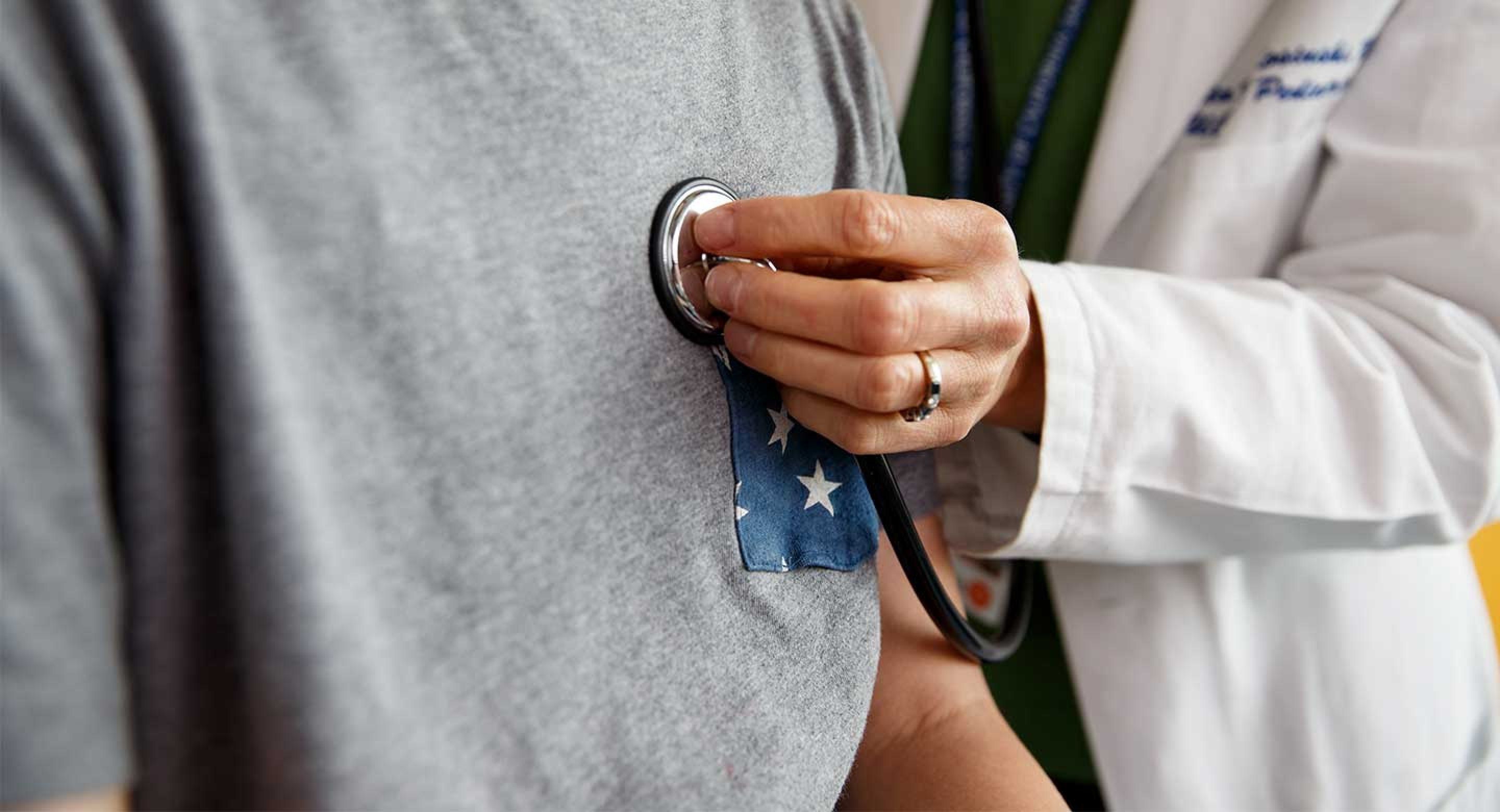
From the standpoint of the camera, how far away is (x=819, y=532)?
0.53 m

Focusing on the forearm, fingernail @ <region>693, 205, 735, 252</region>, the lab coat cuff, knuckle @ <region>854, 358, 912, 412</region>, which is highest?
fingernail @ <region>693, 205, 735, 252</region>

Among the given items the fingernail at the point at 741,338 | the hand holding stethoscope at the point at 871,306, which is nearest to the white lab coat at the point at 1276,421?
the hand holding stethoscope at the point at 871,306

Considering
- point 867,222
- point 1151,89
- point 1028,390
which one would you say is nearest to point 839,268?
point 867,222

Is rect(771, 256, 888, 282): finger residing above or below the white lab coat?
above

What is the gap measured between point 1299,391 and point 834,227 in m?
0.46

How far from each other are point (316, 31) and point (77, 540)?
0.19 m

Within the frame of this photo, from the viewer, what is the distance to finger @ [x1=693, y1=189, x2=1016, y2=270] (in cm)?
44

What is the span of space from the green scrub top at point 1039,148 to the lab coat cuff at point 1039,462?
254 millimetres

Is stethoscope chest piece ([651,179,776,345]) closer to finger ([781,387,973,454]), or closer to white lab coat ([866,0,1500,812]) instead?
finger ([781,387,973,454])

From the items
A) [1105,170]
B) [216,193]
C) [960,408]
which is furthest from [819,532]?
[1105,170]

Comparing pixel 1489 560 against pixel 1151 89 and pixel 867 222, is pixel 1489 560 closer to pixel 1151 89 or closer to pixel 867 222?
pixel 1151 89

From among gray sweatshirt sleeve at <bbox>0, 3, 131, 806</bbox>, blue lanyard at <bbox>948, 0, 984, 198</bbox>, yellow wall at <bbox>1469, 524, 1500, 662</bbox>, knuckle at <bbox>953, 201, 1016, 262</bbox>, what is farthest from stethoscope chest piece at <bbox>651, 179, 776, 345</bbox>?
yellow wall at <bbox>1469, 524, 1500, 662</bbox>

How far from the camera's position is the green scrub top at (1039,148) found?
888 mm

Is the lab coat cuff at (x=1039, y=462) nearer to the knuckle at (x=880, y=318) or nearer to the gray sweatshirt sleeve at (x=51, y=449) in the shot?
the knuckle at (x=880, y=318)
